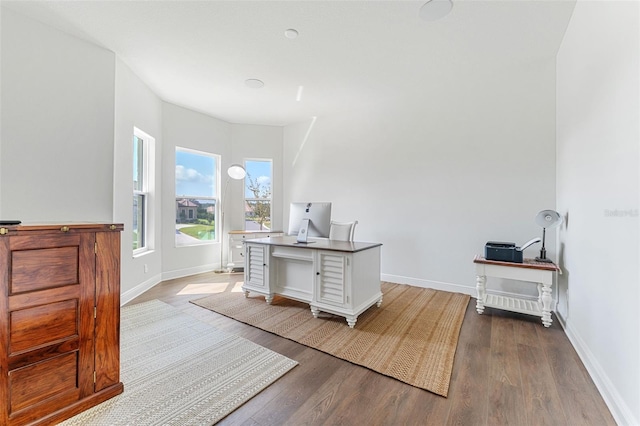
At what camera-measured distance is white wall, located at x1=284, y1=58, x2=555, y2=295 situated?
10.3 ft

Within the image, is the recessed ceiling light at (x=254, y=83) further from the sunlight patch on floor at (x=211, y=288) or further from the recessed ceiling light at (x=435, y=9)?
the sunlight patch on floor at (x=211, y=288)

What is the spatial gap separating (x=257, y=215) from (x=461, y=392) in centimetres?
436

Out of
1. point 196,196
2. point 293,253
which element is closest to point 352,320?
point 293,253

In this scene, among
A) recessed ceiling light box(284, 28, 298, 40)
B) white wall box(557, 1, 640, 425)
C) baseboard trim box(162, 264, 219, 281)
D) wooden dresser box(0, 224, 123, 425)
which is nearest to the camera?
wooden dresser box(0, 224, 123, 425)

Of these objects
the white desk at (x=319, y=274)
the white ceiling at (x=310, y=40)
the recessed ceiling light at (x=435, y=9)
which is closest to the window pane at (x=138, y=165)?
the white ceiling at (x=310, y=40)

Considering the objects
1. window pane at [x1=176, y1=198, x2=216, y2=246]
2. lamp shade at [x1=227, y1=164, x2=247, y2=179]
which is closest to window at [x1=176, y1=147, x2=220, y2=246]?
window pane at [x1=176, y1=198, x2=216, y2=246]

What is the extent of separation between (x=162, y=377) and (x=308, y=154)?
4026 millimetres

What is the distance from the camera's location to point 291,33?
8.31 ft

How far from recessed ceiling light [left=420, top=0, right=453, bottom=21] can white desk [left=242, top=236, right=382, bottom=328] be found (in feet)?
7.05

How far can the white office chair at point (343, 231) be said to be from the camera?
10.9 feet

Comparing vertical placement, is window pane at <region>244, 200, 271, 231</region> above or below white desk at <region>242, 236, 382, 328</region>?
above

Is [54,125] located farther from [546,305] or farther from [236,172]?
[546,305]

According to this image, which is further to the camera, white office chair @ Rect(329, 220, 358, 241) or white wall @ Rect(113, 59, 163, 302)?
white office chair @ Rect(329, 220, 358, 241)

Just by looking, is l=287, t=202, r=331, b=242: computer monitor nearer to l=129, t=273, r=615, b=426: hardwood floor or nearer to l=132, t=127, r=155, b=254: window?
l=129, t=273, r=615, b=426: hardwood floor
